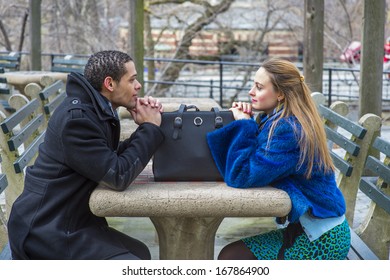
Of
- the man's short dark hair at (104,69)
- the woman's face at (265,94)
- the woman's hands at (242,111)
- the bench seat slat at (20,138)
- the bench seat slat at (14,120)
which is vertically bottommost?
the bench seat slat at (20,138)

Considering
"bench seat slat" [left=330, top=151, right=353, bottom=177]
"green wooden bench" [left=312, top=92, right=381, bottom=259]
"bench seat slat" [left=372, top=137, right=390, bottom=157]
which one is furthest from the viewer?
"bench seat slat" [left=330, top=151, right=353, bottom=177]

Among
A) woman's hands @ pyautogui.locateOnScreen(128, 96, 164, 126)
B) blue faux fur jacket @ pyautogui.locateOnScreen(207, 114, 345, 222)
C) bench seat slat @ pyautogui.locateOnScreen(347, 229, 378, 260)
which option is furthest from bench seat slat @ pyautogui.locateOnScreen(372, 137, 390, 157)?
woman's hands @ pyautogui.locateOnScreen(128, 96, 164, 126)

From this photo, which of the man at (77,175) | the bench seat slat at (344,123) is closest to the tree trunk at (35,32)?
the bench seat slat at (344,123)

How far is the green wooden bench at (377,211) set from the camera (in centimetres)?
425

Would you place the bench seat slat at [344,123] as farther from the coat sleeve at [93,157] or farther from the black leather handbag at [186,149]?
the coat sleeve at [93,157]

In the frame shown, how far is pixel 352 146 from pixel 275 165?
1583mm

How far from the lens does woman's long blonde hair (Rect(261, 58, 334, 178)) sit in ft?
11.1

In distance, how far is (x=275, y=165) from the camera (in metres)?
3.36

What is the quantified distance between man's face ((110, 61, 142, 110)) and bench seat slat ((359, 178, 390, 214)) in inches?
58.2

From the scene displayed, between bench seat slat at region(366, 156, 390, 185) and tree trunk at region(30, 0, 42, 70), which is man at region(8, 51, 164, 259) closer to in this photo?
bench seat slat at region(366, 156, 390, 185)

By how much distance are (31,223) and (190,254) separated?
910 millimetres

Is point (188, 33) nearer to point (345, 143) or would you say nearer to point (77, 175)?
point (345, 143)

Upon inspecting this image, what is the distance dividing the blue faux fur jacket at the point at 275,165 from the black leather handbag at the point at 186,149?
6 cm
